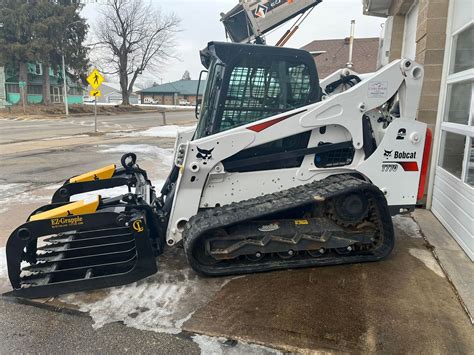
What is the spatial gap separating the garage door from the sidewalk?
92 mm

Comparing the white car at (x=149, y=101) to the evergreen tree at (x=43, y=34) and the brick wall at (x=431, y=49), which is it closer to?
the evergreen tree at (x=43, y=34)

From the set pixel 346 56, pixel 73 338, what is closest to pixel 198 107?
pixel 73 338

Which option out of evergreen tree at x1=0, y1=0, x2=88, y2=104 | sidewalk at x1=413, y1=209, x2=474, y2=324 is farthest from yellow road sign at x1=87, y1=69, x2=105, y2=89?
evergreen tree at x1=0, y1=0, x2=88, y2=104

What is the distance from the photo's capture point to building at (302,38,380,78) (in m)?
26.2

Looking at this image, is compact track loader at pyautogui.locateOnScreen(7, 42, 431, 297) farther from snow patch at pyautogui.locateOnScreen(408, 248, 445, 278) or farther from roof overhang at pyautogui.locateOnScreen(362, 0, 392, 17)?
roof overhang at pyautogui.locateOnScreen(362, 0, 392, 17)

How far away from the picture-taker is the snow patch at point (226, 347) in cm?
274

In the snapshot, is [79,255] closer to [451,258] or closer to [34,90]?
[451,258]

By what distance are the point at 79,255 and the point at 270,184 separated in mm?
2058

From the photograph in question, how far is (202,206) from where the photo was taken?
4.14 metres

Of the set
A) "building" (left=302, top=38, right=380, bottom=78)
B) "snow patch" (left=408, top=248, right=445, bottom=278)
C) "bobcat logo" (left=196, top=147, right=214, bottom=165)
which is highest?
"building" (left=302, top=38, right=380, bottom=78)

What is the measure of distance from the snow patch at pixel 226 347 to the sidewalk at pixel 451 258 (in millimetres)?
1683

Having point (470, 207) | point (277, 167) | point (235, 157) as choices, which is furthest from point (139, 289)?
point (470, 207)

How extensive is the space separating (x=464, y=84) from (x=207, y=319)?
425cm

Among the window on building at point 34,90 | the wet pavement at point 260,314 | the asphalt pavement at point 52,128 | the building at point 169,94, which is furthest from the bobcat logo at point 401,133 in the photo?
the building at point 169,94
